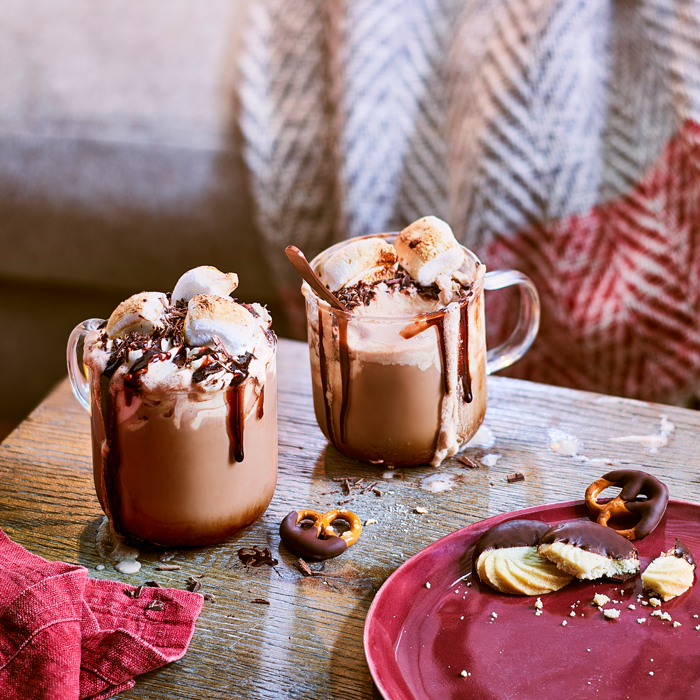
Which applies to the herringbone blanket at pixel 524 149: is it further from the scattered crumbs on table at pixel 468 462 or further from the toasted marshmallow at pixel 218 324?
the toasted marshmallow at pixel 218 324

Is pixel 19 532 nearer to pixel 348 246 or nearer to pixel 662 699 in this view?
pixel 348 246

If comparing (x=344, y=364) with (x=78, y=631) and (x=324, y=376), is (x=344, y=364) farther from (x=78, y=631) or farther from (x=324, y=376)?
(x=78, y=631)

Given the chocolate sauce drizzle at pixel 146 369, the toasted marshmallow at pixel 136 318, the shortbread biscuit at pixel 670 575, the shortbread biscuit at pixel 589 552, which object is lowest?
the shortbread biscuit at pixel 670 575

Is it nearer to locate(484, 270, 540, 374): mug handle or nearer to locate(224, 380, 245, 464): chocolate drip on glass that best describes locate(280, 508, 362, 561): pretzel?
locate(224, 380, 245, 464): chocolate drip on glass

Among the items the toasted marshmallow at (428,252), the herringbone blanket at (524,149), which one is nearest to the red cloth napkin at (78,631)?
the toasted marshmallow at (428,252)

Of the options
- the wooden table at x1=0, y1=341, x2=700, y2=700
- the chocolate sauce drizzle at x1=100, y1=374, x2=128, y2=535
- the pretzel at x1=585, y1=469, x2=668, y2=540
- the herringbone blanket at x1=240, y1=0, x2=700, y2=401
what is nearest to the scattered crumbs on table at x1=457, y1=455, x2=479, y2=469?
the wooden table at x1=0, y1=341, x2=700, y2=700
